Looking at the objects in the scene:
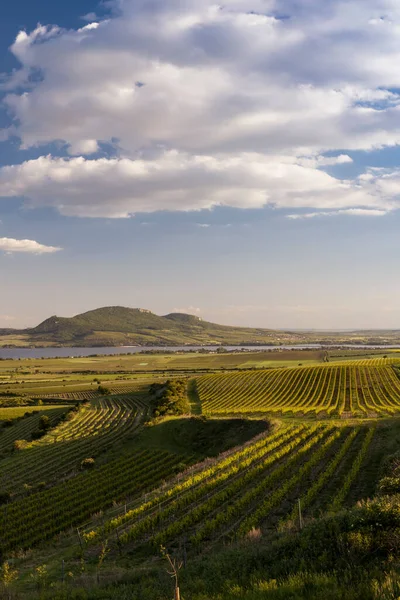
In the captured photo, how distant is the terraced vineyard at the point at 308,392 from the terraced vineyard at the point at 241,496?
95.3ft

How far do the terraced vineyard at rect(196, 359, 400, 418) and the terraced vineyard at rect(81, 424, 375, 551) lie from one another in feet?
95.3

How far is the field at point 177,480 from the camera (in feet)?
78.1

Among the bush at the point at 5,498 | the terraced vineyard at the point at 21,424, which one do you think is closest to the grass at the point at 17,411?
the terraced vineyard at the point at 21,424

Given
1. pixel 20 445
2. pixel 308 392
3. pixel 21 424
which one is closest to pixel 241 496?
pixel 20 445

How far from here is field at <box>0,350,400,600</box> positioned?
23.8 metres

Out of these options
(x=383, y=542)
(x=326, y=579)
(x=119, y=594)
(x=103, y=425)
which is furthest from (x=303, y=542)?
(x=103, y=425)

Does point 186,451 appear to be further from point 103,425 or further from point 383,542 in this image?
point 383,542

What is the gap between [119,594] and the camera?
14797 millimetres

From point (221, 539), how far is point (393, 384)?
90.3 meters

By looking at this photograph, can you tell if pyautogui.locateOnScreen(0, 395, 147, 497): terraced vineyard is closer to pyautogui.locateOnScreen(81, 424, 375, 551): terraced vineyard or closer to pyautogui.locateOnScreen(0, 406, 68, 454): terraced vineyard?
pyautogui.locateOnScreen(0, 406, 68, 454): terraced vineyard

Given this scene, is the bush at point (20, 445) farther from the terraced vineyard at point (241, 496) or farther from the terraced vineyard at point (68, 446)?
the terraced vineyard at point (241, 496)

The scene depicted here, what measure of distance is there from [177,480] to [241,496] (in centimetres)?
872

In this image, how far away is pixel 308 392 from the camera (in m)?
98.8

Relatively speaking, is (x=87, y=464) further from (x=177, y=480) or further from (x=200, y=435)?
(x=177, y=480)
